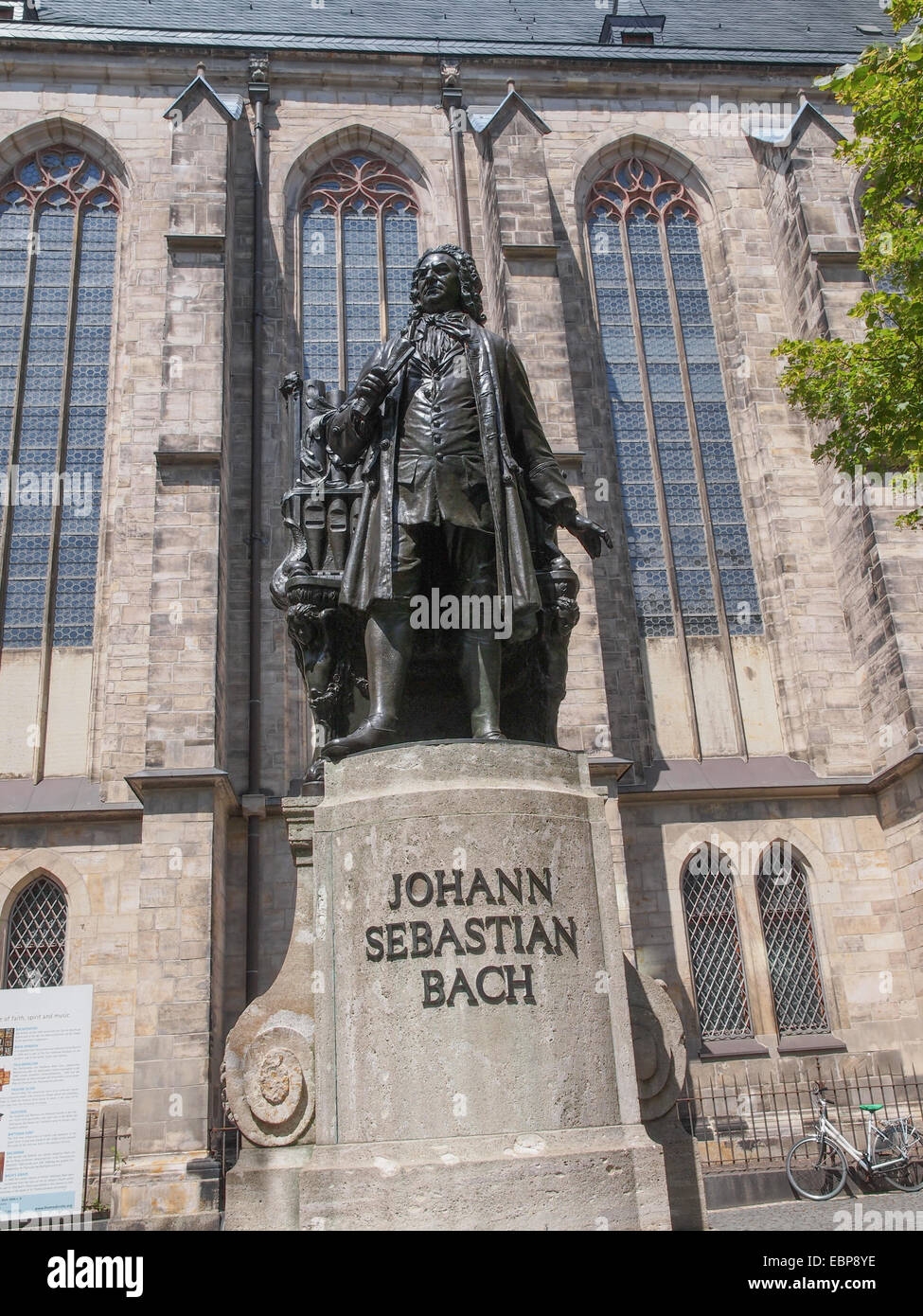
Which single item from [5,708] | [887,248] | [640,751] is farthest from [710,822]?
[5,708]

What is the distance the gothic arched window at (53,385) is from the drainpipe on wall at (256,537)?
2168 millimetres

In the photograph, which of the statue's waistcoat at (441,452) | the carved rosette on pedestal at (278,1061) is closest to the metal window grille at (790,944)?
the statue's waistcoat at (441,452)

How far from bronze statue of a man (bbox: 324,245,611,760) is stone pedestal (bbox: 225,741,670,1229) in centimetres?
48

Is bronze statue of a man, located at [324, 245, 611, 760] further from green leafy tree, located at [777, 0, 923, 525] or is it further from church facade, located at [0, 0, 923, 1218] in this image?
church facade, located at [0, 0, 923, 1218]

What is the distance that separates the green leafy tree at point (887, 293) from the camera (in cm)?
970

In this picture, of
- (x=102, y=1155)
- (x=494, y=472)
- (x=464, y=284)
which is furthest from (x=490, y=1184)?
(x=102, y=1155)

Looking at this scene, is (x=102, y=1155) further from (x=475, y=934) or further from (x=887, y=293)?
(x=887, y=293)

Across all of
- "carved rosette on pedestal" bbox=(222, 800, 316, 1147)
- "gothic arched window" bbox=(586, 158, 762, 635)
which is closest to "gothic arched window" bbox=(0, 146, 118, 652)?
"gothic arched window" bbox=(586, 158, 762, 635)

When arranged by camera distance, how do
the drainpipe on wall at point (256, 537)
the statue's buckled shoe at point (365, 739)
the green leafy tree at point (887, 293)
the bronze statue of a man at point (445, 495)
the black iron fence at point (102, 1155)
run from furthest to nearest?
1. the drainpipe on wall at point (256, 537)
2. the black iron fence at point (102, 1155)
3. the green leafy tree at point (887, 293)
4. the bronze statue of a man at point (445, 495)
5. the statue's buckled shoe at point (365, 739)

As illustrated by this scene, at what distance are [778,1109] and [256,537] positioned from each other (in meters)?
9.58

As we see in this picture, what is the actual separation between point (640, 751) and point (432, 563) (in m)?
10.5

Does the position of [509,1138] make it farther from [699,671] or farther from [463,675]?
[699,671]

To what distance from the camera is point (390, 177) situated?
56.6 feet

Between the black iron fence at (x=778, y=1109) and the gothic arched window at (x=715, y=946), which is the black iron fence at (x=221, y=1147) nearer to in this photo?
the black iron fence at (x=778, y=1109)
